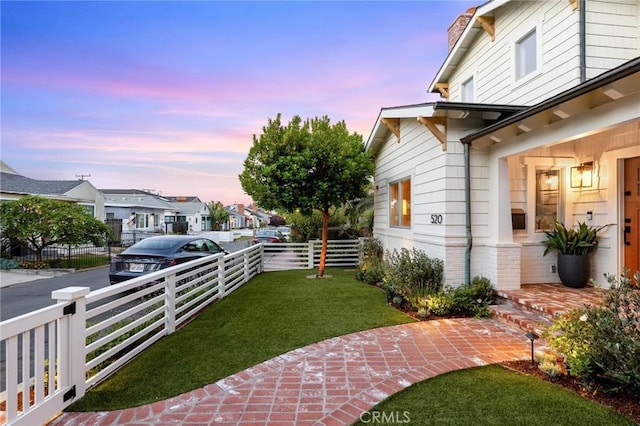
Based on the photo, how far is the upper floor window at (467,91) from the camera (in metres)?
9.93

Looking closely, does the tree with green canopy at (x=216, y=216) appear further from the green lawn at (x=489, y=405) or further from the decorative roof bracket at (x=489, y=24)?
the green lawn at (x=489, y=405)

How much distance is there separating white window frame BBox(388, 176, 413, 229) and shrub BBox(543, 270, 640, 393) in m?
5.00

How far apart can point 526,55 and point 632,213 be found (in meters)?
4.28

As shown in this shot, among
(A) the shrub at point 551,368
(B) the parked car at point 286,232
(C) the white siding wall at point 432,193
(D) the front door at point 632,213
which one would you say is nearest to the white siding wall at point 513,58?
(D) the front door at point 632,213

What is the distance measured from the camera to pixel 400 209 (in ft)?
29.6

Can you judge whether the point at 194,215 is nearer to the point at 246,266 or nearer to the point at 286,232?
the point at 286,232

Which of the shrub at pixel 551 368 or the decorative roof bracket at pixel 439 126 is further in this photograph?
the decorative roof bracket at pixel 439 126

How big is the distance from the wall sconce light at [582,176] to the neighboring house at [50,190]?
2138cm

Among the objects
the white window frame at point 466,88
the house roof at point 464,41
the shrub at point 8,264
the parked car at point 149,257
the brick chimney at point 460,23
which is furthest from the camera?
the shrub at point 8,264

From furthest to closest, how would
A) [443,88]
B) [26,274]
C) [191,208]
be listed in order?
[191,208], [26,274], [443,88]

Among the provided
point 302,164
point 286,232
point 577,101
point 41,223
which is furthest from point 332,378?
point 286,232

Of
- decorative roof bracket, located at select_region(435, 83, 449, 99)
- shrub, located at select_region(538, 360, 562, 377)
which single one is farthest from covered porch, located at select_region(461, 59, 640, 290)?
decorative roof bracket, located at select_region(435, 83, 449, 99)

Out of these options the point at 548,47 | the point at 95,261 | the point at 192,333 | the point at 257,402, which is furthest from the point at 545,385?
the point at 95,261

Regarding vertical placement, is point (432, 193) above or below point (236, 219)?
above
